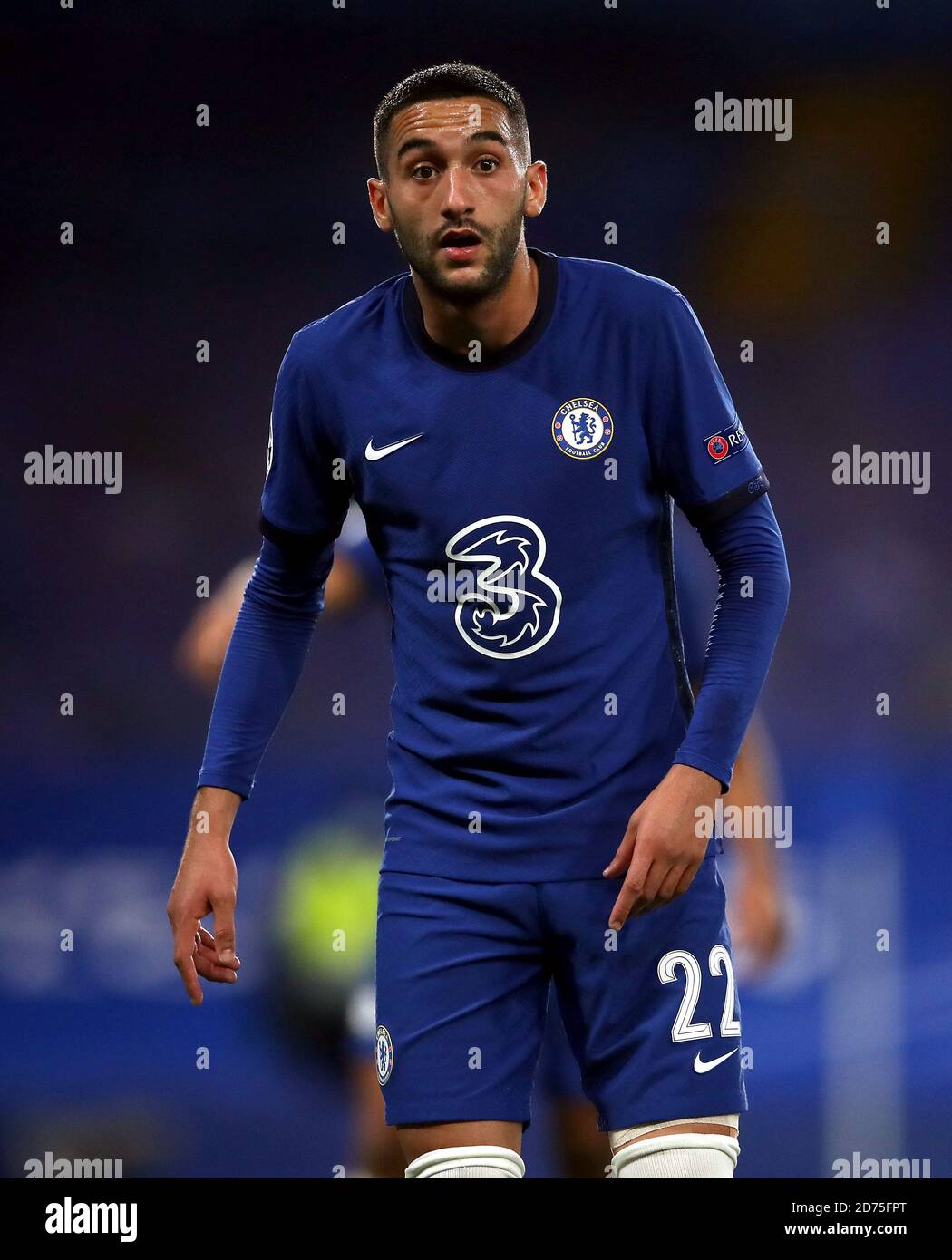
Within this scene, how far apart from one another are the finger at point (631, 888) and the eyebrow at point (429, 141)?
87 cm

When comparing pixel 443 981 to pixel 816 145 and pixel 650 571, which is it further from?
pixel 816 145

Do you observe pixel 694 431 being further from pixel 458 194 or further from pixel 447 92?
pixel 447 92

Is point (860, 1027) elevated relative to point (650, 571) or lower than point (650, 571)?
lower

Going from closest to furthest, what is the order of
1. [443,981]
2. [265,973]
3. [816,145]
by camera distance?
1. [443,981]
2. [265,973]
3. [816,145]

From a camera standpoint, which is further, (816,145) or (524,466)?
(816,145)

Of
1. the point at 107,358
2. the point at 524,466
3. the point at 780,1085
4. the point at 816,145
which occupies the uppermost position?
the point at 816,145

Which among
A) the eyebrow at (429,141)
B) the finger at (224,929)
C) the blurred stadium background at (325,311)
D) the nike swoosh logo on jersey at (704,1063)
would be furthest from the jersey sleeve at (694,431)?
the blurred stadium background at (325,311)

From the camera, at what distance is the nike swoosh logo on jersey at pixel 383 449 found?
2.15 m

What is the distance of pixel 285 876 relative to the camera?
13.0 feet

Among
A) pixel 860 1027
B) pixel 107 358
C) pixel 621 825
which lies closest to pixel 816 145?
pixel 107 358

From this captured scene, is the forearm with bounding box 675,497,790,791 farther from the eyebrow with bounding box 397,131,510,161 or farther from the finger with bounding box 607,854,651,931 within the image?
the eyebrow with bounding box 397,131,510,161

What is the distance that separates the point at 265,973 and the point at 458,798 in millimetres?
1878

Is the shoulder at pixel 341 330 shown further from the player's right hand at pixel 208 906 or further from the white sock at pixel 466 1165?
the white sock at pixel 466 1165

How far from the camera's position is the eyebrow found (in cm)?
216
